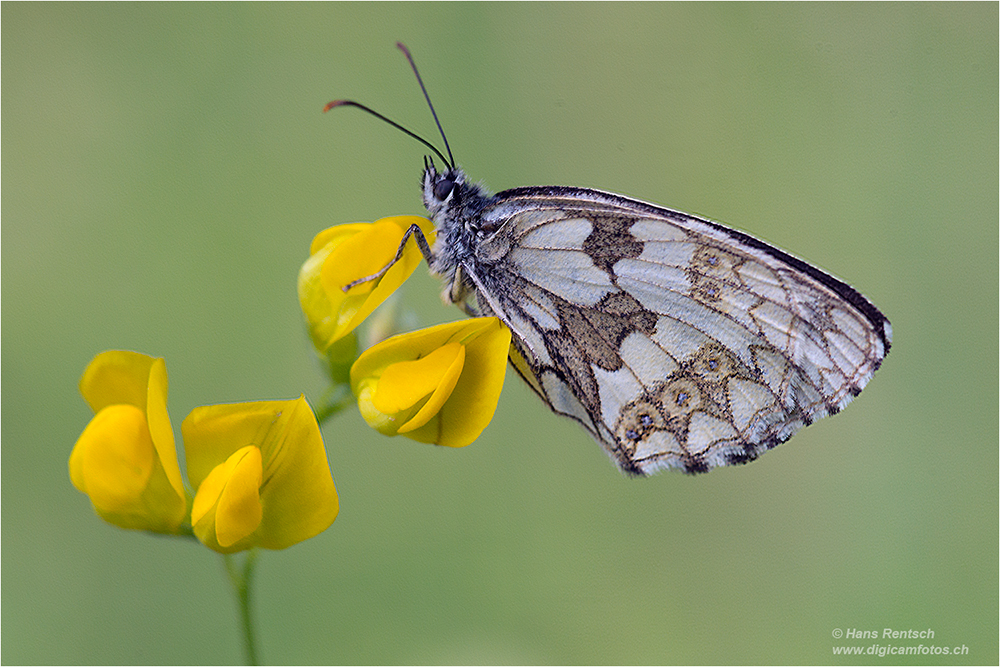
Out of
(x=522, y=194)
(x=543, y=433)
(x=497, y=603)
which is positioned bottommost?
(x=497, y=603)

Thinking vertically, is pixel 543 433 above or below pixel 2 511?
above

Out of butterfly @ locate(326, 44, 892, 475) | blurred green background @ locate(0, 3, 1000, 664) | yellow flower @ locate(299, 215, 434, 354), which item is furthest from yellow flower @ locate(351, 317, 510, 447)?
blurred green background @ locate(0, 3, 1000, 664)

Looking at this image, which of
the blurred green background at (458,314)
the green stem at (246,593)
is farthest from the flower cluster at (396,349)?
the blurred green background at (458,314)

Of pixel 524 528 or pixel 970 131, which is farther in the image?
pixel 970 131

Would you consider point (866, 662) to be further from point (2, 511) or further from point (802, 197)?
Answer: point (2, 511)

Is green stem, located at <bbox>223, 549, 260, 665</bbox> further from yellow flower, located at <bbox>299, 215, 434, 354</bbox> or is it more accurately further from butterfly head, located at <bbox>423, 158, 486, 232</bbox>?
butterfly head, located at <bbox>423, 158, 486, 232</bbox>

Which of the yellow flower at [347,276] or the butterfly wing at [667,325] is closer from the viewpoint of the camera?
the yellow flower at [347,276]

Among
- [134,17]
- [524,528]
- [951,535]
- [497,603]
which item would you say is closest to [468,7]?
[134,17]

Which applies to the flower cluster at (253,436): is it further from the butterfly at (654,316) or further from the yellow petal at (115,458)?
the butterfly at (654,316)
